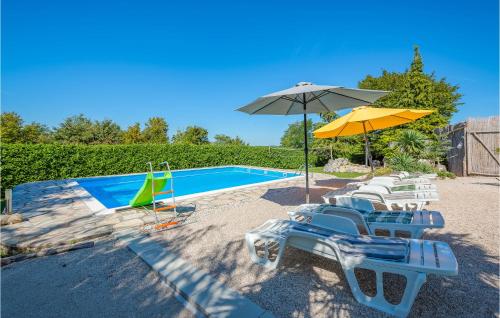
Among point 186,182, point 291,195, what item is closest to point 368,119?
point 291,195

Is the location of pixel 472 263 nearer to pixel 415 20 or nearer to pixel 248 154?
pixel 415 20

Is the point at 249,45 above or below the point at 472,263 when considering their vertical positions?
above

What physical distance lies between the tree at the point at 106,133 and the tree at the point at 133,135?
1.40 m

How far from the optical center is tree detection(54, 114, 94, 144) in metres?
29.6

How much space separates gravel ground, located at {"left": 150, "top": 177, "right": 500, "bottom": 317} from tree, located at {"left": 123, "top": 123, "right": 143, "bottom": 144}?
92.7 feet

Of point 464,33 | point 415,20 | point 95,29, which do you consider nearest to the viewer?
point 415,20

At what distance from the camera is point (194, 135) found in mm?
29812

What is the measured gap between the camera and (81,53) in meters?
16.6

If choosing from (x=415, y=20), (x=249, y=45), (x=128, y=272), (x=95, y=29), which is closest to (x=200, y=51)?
(x=249, y=45)

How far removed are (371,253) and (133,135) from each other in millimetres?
32327

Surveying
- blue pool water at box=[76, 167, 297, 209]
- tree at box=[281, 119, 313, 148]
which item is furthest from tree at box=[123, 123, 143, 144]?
tree at box=[281, 119, 313, 148]

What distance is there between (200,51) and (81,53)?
8809 millimetres

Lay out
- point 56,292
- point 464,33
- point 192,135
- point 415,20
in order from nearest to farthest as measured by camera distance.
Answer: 1. point 56,292
2. point 415,20
3. point 464,33
4. point 192,135

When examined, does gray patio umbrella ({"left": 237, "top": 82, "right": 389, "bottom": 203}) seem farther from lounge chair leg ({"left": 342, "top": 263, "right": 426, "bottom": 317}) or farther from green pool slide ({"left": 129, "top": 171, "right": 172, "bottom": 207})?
lounge chair leg ({"left": 342, "top": 263, "right": 426, "bottom": 317})
